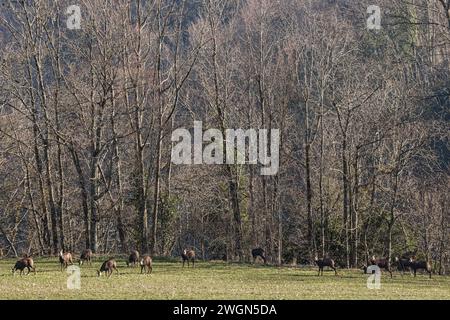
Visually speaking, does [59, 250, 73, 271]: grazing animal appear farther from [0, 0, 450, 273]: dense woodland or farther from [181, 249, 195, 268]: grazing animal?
[0, 0, 450, 273]: dense woodland

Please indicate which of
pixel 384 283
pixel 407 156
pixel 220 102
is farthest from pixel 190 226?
pixel 384 283

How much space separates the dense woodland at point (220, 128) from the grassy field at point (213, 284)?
383 inches

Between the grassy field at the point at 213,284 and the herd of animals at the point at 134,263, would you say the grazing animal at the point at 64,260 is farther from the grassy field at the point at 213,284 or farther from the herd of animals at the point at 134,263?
the grassy field at the point at 213,284

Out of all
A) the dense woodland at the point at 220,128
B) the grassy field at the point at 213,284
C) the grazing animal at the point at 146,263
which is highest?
the dense woodland at the point at 220,128

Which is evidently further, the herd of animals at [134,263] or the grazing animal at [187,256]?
the grazing animal at [187,256]

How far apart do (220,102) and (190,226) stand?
1870 centimetres

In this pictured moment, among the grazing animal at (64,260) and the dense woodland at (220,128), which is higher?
the dense woodland at (220,128)

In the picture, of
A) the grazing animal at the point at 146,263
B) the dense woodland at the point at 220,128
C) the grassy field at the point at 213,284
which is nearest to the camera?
the grassy field at the point at 213,284

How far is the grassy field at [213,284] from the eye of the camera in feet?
68.7

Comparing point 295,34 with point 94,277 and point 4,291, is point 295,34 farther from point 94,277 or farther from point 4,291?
point 4,291

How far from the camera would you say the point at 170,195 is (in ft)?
173

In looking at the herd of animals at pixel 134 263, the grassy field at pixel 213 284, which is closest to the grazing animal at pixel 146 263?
the herd of animals at pixel 134 263

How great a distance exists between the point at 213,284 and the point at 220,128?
893 inches

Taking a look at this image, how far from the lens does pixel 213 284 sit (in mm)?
25266
